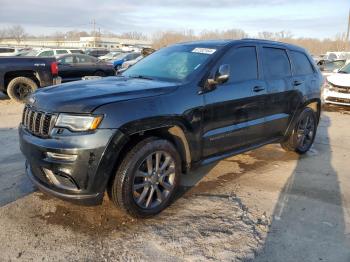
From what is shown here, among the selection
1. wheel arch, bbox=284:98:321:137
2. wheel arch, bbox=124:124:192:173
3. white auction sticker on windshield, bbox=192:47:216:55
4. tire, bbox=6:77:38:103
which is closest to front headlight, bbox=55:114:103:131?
wheel arch, bbox=124:124:192:173

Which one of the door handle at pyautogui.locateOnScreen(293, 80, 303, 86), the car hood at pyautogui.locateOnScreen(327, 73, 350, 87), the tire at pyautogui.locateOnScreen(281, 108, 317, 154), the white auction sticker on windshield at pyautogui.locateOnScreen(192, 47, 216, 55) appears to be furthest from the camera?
the car hood at pyautogui.locateOnScreen(327, 73, 350, 87)

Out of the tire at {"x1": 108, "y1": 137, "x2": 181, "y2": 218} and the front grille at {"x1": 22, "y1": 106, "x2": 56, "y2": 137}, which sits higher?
the front grille at {"x1": 22, "y1": 106, "x2": 56, "y2": 137}

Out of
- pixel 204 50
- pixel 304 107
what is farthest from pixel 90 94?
pixel 304 107

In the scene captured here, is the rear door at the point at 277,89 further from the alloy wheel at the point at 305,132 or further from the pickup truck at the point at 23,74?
the pickup truck at the point at 23,74

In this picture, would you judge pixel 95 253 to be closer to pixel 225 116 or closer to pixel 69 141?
pixel 69 141

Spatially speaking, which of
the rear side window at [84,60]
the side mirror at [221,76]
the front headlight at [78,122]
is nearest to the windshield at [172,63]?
the side mirror at [221,76]

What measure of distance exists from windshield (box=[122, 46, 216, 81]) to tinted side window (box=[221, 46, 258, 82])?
0.26m

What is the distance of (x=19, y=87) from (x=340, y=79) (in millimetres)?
9209

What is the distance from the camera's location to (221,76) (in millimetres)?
3943

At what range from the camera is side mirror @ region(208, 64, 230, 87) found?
3.93 m

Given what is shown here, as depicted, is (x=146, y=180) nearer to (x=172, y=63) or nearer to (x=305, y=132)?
(x=172, y=63)

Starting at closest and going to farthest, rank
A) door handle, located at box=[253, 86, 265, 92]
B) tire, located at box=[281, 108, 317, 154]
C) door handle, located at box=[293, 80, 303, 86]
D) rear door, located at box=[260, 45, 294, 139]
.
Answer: door handle, located at box=[253, 86, 265, 92] < rear door, located at box=[260, 45, 294, 139] < door handle, located at box=[293, 80, 303, 86] < tire, located at box=[281, 108, 317, 154]

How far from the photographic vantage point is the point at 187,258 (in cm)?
302

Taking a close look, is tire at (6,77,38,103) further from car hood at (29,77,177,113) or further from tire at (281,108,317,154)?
tire at (281,108,317,154)
